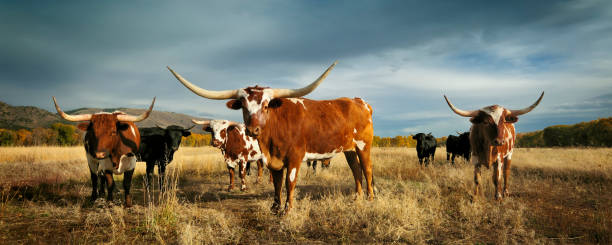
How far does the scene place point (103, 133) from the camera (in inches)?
225

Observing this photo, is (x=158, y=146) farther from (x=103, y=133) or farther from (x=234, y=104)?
(x=234, y=104)

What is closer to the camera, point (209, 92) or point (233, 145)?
point (209, 92)

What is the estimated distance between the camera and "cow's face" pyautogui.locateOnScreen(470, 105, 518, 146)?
6518mm

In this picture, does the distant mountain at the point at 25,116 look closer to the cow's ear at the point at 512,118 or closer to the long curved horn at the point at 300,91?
the long curved horn at the point at 300,91

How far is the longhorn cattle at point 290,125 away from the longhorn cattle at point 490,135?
300 cm

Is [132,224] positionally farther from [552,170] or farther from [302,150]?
[552,170]

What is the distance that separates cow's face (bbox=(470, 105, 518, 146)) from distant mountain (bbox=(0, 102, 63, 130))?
86.8m

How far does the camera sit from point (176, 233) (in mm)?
4492

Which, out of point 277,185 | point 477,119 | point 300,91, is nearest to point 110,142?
point 277,185

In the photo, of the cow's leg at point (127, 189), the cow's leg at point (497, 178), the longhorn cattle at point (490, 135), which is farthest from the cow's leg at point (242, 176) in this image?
the cow's leg at point (497, 178)

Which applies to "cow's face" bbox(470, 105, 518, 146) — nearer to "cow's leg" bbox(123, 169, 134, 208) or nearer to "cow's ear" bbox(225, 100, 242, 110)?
"cow's ear" bbox(225, 100, 242, 110)

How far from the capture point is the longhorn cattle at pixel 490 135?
6.67m

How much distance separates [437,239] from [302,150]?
101 inches

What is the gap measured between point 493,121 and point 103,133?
27.4ft
